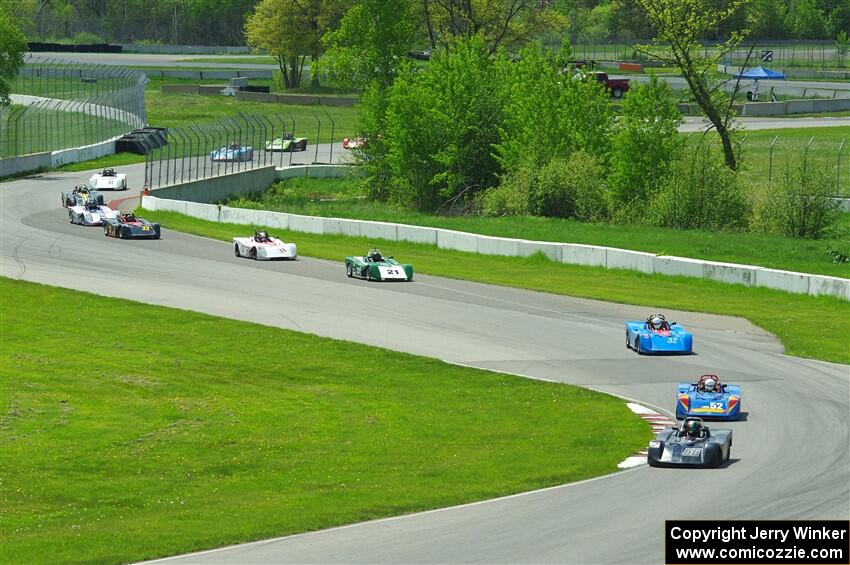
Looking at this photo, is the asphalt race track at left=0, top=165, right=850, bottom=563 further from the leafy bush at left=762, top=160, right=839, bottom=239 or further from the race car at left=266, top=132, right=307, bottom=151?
the race car at left=266, top=132, right=307, bottom=151

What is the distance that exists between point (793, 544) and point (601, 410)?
11508 mm

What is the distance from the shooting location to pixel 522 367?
33.8 metres

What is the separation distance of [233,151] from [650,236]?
34.1 m

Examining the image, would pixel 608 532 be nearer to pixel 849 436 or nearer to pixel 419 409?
pixel 849 436

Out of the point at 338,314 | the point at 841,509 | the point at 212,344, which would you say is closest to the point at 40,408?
the point at 212,344

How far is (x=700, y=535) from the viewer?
18016mm

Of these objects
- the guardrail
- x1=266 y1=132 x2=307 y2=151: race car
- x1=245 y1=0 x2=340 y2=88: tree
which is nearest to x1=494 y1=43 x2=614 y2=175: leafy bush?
the guardrail

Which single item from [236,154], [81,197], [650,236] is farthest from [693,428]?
[236,154]

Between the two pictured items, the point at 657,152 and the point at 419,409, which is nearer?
the point at 419,409

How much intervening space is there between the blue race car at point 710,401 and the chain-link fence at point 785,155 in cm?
3471

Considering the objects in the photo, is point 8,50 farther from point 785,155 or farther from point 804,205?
point 804,205

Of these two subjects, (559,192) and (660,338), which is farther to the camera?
(559,192)

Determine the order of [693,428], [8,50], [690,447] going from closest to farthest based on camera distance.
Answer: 1. [690,447]
2. [693,428]
3. [8,50]

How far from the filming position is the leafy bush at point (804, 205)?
54906 millimetres
